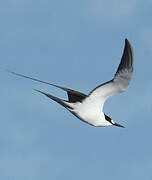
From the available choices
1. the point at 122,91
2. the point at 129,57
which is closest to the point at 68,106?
the point at 122,91

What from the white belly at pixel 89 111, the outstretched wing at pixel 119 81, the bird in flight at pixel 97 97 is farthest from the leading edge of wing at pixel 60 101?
the outstretched wing at pixel 119 81

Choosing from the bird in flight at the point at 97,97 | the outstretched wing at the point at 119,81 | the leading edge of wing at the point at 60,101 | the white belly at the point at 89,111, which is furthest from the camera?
the white belly at the point at 89,111

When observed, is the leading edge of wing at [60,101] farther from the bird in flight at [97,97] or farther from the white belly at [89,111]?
the white belly at [89,111]

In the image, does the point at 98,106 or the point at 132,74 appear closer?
the point at 132,74

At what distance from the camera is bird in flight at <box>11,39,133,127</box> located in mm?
15609

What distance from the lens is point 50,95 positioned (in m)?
16.4

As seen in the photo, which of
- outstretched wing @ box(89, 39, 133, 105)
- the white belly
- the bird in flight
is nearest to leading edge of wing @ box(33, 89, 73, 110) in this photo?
the bird in flight

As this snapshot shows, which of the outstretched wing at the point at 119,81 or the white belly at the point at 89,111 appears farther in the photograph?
the white belly at the point at 89,111

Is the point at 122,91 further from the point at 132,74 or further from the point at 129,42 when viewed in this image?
the point at 129,42

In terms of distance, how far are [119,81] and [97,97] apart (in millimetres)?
888

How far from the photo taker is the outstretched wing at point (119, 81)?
15203mm

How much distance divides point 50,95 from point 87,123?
1.62 meters

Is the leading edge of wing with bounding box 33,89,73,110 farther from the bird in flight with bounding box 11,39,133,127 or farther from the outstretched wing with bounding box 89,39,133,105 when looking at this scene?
the outstretched wing with bounding box 89,39,133,105

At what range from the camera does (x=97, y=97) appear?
16.5 m
